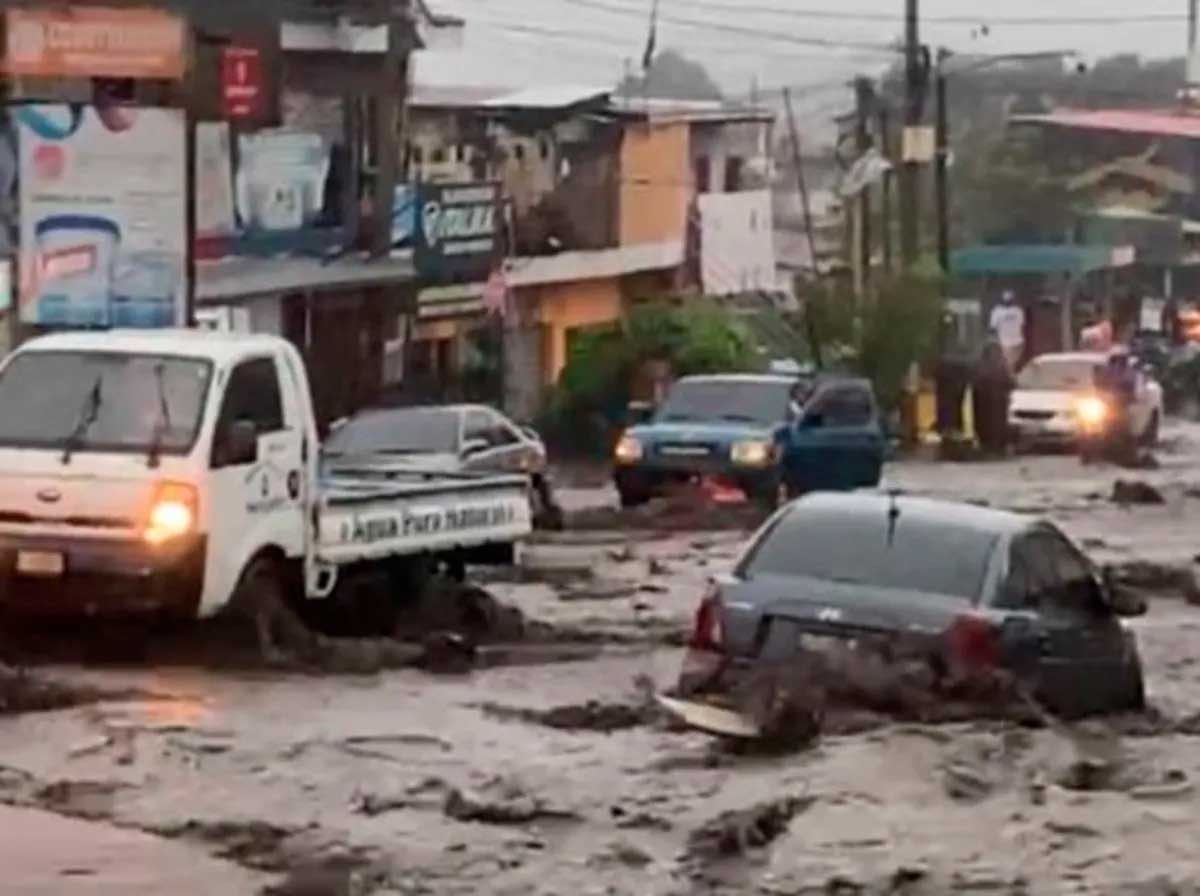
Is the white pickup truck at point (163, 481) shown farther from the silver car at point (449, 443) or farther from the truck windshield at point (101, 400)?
the silver car at point (449, 443)

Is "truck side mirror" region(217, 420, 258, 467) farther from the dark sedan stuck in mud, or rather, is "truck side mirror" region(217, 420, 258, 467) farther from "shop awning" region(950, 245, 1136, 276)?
"shop awning" region(950, 245, 1136, 276)

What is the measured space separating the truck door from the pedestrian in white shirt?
48236 millimetres

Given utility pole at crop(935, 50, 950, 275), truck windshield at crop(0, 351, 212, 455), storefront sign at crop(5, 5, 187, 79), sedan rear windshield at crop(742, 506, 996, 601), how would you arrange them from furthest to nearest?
utility pole at crop(935, 50, 950, 275) → storefront sign at crop(5, 5, 187, 79) → truck windshield at crop(0, 351, 212, 455) → sedan rear windshield at crop(742, 506, 996, 601)

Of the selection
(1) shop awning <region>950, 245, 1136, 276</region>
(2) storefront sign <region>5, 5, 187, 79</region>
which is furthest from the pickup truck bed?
(1) shop awning <region>950, 245, 1136, 276</region>

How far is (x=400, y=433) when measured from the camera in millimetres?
32031

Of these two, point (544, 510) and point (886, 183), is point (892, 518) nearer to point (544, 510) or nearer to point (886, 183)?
point (544, 510)

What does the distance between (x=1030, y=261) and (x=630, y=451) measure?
4856 centimetres

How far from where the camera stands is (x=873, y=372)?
57281 mm

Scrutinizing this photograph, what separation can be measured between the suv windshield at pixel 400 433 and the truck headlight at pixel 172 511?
10.9 meters

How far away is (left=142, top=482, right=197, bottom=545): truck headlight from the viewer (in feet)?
62.9

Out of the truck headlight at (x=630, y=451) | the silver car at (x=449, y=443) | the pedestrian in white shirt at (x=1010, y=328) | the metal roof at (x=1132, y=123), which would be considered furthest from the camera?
the metal roof at (x=1132, y=123)

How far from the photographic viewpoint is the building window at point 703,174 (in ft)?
223

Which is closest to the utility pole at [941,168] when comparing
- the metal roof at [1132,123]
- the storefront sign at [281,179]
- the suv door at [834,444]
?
the storefront sign at [281,179]

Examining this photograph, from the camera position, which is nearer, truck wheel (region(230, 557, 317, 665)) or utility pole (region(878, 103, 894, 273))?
truck wheel (region(230, 557, 317, 665))
